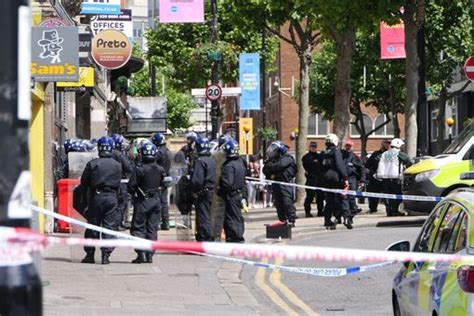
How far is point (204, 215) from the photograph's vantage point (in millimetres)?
17484

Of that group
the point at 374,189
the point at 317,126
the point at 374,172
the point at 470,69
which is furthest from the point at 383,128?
the point at 470,69

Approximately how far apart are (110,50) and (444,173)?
458 inches

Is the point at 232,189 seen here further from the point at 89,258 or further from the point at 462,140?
the point at 462,140

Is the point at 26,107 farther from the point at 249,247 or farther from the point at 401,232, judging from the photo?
the point at 401,232

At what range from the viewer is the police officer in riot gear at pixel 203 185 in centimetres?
1730

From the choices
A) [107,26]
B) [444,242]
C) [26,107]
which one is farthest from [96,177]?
[107,26]

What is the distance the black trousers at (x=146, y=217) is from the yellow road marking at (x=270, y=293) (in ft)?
5.56

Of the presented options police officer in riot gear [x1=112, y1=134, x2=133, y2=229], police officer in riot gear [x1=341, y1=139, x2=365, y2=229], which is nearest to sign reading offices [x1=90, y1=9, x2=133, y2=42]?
police officer in riot gear [x1=341, y1=139, x2=365, y2=229]

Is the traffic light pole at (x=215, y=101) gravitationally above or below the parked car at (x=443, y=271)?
above

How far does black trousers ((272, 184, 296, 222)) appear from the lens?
21.4 metres

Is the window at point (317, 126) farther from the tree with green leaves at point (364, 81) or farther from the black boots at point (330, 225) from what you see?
the black boots at point (330, 225)

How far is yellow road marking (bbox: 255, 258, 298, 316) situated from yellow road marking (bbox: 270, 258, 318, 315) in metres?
0.12

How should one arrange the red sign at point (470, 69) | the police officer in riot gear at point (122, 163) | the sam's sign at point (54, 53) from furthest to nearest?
1. the red sign at point (470, 69)
2. the police officer in riot gear at point (122, 163)
3. the sam's sign at point (54, 53)

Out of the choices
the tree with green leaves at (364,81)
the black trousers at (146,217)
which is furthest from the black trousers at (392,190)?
the tree with green leaves at (364,81)
